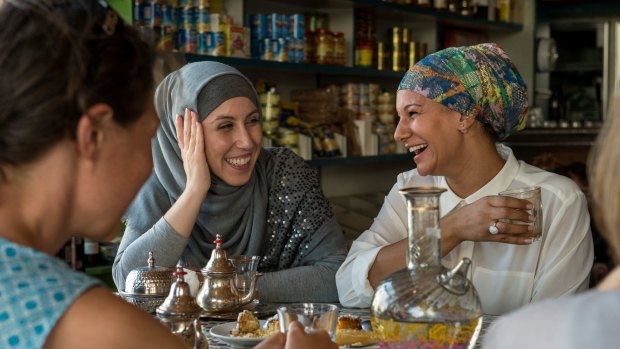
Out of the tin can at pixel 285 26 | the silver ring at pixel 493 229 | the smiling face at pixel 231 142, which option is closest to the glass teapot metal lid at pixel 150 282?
the smiling face at pixel 231 142

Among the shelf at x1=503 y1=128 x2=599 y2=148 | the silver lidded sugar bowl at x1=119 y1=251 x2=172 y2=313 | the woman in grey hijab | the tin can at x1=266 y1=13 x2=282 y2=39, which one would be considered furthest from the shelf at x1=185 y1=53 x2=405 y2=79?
the silver lidded sugar bowl at x1=119 y1=251 x2=172 y2=313

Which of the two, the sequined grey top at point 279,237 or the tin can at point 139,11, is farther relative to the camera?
the tin can at point 139,11

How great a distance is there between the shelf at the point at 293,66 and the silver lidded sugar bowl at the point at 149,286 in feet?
5.84

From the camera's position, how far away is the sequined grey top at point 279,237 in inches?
103

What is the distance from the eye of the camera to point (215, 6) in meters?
4.16

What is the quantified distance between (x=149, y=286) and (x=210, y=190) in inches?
27.3

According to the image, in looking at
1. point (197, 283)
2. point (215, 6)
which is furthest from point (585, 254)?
point (215, 6)

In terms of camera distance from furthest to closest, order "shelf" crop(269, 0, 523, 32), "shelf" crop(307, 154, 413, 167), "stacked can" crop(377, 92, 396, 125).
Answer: "stacked can" crop(377, 92, 396, 125) → "shelf" crop(269, 0, 523, 32) → "shelf" crop(307, 154, 413, 167)

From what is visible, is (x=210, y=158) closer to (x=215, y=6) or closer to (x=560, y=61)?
(x=215, y=6)

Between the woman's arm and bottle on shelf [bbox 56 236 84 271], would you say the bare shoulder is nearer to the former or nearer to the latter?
the woman's arm

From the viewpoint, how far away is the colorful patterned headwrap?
2465 mm

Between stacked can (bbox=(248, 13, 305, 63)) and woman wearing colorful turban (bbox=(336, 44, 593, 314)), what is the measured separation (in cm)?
194

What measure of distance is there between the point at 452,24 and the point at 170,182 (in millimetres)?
4176

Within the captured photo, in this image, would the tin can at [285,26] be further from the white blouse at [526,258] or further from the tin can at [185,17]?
the white blouse at [526,258]
